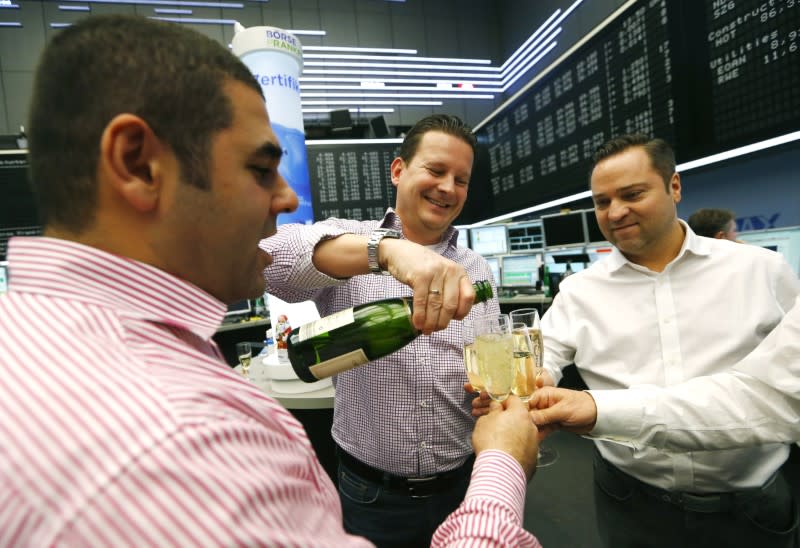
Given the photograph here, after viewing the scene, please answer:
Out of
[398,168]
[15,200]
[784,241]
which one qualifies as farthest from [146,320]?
[15,200]

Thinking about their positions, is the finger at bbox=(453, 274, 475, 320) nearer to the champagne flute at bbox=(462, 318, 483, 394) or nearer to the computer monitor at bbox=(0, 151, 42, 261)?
the champagne flute at bbox=(462, 318, 483, 394)

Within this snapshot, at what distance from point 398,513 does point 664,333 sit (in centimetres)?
115

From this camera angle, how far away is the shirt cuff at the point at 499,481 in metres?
0.69

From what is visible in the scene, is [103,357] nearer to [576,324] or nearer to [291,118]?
[576,324]

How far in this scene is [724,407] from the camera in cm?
118

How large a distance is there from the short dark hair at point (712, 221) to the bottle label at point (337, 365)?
3496 mm

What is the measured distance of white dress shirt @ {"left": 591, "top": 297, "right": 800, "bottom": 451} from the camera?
1.14 m

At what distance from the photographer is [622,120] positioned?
4.04 m

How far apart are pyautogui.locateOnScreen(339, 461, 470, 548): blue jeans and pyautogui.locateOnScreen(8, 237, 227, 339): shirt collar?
1.04 m

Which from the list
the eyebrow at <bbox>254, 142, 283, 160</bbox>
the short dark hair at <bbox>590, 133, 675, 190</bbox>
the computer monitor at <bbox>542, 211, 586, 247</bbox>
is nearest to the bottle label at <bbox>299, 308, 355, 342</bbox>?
the eyebrow at <bbox>254, 142, 283, 160</bbox>

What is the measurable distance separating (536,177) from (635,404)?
15.8ft

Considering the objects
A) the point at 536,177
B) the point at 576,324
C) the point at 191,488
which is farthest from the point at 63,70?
the point at 536,177

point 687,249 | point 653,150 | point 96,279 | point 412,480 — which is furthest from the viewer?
point 653,150

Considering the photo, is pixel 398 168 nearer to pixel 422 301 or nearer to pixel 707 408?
pixel 422 301
